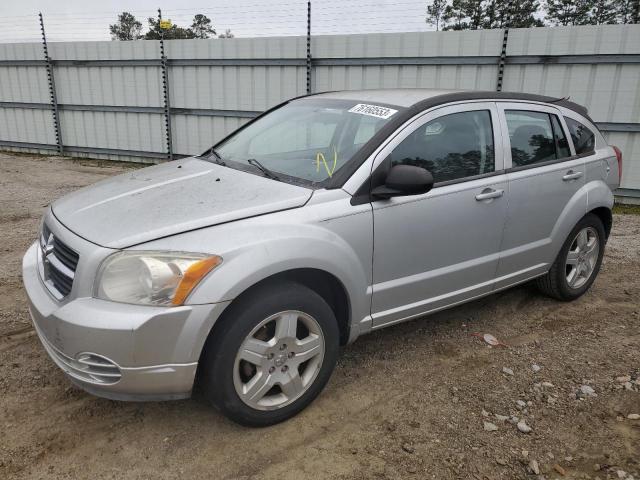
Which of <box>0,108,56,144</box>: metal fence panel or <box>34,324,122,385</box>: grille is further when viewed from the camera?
<box>0,108,56,144</box>: metal fence panel

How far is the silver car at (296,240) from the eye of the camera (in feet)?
7.63

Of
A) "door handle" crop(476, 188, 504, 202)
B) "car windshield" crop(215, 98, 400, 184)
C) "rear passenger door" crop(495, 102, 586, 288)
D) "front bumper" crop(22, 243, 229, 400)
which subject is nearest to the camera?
"front bumper" crop(22, 243, 229, 400)

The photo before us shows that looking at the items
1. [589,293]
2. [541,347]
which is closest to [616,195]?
[589,293]

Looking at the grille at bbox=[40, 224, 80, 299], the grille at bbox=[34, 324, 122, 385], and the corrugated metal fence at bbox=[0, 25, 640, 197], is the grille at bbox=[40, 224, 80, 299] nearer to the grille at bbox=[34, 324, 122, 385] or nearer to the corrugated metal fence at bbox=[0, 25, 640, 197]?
the grille at bbox=[34, 324, 122, 385]

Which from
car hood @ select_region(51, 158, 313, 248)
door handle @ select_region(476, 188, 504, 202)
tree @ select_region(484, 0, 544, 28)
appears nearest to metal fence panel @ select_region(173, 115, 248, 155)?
car hood @ select_region(51, 158, 313, 248)

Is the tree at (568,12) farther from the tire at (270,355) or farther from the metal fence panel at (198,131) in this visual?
the tire at (270,355)

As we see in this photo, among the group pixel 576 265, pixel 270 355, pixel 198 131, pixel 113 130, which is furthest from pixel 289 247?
pixel 113 130

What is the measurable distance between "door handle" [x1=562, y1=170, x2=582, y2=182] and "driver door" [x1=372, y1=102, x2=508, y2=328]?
2.43ft

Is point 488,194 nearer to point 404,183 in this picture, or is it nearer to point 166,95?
point 404,183

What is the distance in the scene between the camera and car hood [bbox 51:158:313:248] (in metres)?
2.46

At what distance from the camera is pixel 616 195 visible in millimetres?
Answer: 8414

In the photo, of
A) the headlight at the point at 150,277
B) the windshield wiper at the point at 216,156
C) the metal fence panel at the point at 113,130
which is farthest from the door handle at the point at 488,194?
the metal fence panel at the point at 113,130

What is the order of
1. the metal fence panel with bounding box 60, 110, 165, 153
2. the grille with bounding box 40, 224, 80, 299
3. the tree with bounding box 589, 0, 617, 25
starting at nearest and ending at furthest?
the grille with bounding box 40, 224, 80, 299
the metal fence panel with bounding box 60, 110, 165, 153
the tree with bounding box 589, 0, 617, 25

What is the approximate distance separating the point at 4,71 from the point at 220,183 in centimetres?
1284
